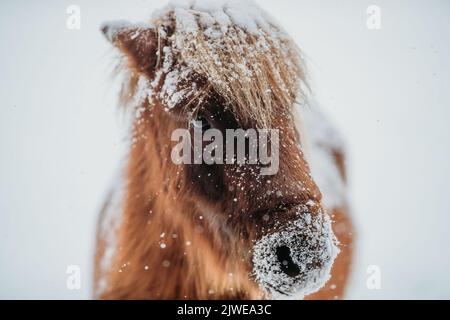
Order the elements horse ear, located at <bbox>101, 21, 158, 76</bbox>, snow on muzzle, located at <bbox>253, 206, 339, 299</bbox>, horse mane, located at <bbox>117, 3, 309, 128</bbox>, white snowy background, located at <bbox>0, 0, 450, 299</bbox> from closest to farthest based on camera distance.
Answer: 1. snow on muzzle, located at <bbox>253, 206, 339, 299</bbox>
2. horse mane, located at <bbox>117, 3, 309, 128</bbox>
3. horse ear, located at <bbox>101, 21, 158, 76</bbox>
4. white snowy background, located at <bbox>0, 0, 450, 299</bbox>

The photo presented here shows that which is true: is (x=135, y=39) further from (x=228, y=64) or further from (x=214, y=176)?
(x=214, y=176)

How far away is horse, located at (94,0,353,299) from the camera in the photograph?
1032 mm

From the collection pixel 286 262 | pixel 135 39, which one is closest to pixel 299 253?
pixel 286 262

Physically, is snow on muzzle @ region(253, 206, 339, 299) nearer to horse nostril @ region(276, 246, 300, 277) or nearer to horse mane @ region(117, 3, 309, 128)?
horse nostril @ region(276, 246, 300, 277)

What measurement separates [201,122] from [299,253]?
19.4 inches

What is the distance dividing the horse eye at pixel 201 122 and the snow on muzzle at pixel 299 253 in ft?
1.26

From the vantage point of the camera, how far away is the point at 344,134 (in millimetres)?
3266

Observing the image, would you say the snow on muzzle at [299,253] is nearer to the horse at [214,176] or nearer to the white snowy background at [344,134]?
the horse at [214,176]

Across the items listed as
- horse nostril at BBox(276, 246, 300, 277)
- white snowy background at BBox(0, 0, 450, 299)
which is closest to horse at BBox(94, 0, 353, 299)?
horse nostril at BBox(276, 246, 300, 277)

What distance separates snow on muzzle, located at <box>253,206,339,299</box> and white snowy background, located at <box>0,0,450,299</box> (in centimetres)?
212

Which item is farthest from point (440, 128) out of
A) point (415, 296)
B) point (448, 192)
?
point (415, 296)

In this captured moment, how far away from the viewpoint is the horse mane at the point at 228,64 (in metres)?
1.12

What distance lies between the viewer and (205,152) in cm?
118
